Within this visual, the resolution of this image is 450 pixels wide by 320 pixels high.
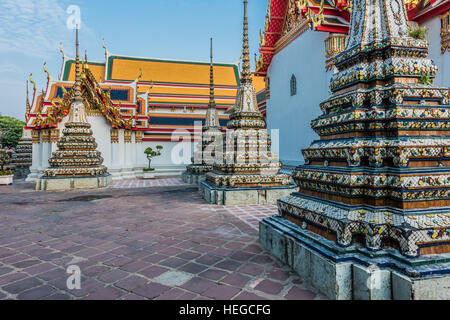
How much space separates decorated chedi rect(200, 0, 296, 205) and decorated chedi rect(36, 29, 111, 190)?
5711 millimetres

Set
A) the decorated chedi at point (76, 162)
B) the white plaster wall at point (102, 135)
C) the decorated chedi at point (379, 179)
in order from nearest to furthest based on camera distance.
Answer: the decorated chedi at point (379, 179) → the decorated chedi at point (76, 162) → the white plaster wall at point (102, 135)

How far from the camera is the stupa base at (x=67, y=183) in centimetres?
1073

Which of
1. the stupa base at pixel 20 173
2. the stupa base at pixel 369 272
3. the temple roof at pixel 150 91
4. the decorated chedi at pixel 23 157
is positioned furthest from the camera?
the decorated chedi at pixel 23 157

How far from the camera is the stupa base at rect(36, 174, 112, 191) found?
423 inches

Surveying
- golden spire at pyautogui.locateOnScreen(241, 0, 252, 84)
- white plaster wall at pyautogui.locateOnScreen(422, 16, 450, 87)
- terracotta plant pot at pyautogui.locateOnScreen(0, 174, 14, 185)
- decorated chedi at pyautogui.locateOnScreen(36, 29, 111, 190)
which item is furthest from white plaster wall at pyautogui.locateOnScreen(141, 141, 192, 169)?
white plaster wall at pyautogui.locateOnScreen(422, 16, 450, 87)

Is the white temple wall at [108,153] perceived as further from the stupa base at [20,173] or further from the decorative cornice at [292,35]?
the decorative cornice at [292,35]

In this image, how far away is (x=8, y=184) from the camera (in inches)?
520

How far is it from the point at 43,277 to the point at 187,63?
81.4 feet

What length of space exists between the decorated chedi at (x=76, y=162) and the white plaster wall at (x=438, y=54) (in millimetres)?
11891

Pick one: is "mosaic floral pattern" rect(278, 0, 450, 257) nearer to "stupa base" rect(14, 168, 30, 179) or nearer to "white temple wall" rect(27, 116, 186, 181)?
"white temple wall" rect(27, 116, 186, 181)

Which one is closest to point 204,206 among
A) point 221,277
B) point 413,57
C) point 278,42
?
point 221,277

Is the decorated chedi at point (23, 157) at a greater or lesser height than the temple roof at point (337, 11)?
lesser

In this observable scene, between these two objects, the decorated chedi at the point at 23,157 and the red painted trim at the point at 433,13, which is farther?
the decorated chedi at the point at 23,157

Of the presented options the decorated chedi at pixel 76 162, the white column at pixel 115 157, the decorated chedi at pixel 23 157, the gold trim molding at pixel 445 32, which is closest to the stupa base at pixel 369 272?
the gold trim molding at pixel 445 32
